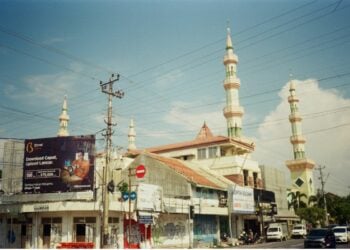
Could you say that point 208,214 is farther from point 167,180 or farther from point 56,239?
point 56,239

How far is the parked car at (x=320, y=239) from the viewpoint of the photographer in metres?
25.7

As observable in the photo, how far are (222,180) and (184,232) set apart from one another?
40.3ft

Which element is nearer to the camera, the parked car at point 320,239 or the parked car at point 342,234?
the parked car at point 320,239

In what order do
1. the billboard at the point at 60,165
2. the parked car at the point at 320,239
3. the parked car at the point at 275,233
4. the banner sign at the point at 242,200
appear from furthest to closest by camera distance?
the parked car at the point at 275,233
the banner sign at the point at 242,200
the billboard at the point at 60,165
the parked car at the point at 320,239

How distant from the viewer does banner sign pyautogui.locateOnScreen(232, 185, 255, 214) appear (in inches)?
1768

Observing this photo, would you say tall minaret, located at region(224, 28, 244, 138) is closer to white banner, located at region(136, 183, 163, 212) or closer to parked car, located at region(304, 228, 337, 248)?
white banner, located at region(136, 183, 163, 212)

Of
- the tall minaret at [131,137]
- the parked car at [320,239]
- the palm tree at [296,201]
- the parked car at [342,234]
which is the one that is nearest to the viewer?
the parked car at [320,239]

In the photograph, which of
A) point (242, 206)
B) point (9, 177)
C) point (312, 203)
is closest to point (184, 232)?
point (242, 206)

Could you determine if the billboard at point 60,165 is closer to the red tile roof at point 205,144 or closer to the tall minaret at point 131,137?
the red tile roof at point 205,144

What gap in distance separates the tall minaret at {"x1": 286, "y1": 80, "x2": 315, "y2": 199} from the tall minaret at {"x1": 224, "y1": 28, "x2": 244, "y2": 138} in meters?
21.8

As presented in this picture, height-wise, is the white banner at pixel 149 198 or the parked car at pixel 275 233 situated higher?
the white banner at pixel 149 198

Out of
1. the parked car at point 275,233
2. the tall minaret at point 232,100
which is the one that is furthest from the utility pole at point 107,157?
the tall minaret at point 232,100

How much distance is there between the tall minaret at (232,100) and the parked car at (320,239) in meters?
35.6

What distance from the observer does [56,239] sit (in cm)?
3072
